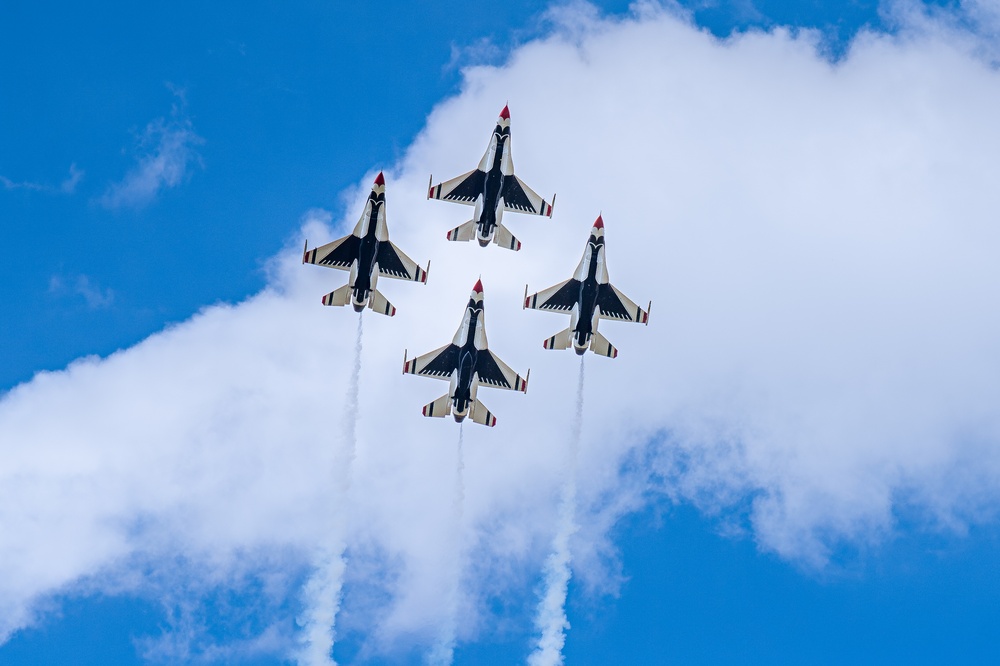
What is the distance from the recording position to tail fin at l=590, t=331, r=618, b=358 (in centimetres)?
16069

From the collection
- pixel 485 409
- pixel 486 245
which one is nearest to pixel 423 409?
pixel 485 409

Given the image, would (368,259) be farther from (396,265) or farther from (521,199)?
(521,199)

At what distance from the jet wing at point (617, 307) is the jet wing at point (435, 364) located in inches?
499

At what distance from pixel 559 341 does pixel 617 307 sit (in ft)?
18.1

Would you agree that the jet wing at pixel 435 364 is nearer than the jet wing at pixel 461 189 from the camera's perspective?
Yes

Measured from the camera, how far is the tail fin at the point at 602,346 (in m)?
161

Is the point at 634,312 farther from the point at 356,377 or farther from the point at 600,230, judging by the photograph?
the point at 356,377

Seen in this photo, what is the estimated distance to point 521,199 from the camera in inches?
6555

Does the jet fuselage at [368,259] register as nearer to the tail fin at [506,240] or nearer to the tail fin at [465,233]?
the tail fin at [465,233]

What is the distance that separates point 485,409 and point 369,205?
62.8 feet

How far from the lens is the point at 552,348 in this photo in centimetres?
16112

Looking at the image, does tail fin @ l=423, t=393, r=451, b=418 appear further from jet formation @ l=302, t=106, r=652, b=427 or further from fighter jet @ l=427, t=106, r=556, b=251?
fighter jet @ l=427, t=106, r=556, b=251

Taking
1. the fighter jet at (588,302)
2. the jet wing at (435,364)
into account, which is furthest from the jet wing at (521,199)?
the jet wing at (435,364)

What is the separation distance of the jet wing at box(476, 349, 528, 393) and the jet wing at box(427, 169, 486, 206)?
47.1 ft
